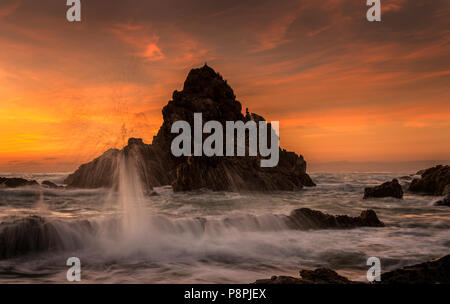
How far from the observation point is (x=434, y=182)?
44.9 meters

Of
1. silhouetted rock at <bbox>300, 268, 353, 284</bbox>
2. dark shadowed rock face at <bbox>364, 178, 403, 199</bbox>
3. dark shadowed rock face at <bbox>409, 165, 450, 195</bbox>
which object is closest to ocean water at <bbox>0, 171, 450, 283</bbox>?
silhouetted rock at <bbox>300, 268, 353, 284</bbox>

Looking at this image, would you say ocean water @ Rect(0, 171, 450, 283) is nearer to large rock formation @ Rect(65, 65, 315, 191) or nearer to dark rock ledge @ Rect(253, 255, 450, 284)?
dark rock ledge @ Rect(253, 255, 450, 284)

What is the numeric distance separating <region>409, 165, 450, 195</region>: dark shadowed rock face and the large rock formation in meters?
19.4

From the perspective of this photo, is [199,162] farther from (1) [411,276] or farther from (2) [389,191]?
(1) [411,276]

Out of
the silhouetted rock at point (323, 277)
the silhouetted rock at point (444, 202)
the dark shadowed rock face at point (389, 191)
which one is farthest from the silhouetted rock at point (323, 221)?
the dark shadowed rock face at point (389, 191)

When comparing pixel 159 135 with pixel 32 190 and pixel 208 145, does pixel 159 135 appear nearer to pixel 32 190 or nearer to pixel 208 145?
pixel 208 145

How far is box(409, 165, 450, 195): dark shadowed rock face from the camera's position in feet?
141

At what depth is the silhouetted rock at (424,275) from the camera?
7285 mm

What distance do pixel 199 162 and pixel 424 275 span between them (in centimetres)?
4848

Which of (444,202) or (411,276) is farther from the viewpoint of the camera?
(444,202)

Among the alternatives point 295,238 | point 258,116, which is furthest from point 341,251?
point 258,116

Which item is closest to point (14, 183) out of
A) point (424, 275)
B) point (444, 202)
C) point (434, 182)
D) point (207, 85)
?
point (207, 85)
